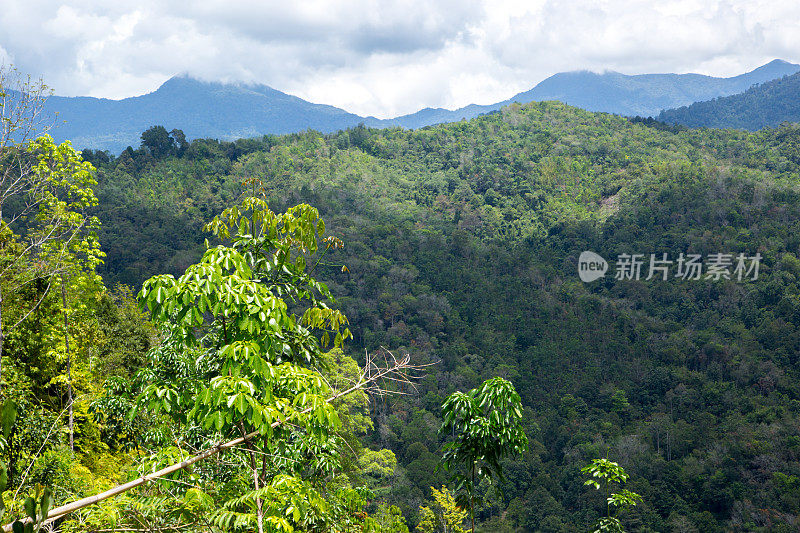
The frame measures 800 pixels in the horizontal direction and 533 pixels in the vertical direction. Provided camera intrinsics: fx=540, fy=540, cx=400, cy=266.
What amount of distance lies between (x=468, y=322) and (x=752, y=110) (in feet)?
264

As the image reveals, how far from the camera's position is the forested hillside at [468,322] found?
3.28 metres

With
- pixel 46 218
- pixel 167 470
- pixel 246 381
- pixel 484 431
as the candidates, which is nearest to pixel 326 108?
pixel 46 218

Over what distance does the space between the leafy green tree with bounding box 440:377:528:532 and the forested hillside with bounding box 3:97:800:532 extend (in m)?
0.77

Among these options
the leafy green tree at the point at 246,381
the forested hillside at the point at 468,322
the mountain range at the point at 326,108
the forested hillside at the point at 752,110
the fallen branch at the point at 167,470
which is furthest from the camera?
the mountain range at the point at 326,108

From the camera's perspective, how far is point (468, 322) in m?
44.3

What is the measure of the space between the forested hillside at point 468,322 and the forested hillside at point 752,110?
32.8 metres

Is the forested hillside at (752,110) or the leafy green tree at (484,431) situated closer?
the leafy green tree at (484,431)

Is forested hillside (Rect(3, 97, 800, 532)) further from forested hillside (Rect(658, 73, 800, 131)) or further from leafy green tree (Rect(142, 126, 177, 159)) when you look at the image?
forested hillside (Rect(658, 73, 800, 131))

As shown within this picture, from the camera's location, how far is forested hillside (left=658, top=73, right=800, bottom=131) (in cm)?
8875

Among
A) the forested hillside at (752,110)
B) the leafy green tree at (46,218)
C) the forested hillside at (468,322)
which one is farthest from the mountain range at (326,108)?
the leafy green tree at (46,218)

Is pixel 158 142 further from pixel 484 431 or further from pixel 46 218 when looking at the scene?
pixel 484 431

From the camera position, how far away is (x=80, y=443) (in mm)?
8828

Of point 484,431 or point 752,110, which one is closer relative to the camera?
point 484,431

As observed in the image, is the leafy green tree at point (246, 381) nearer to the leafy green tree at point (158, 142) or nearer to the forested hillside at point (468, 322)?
the forested hillside at point (468, 322)
